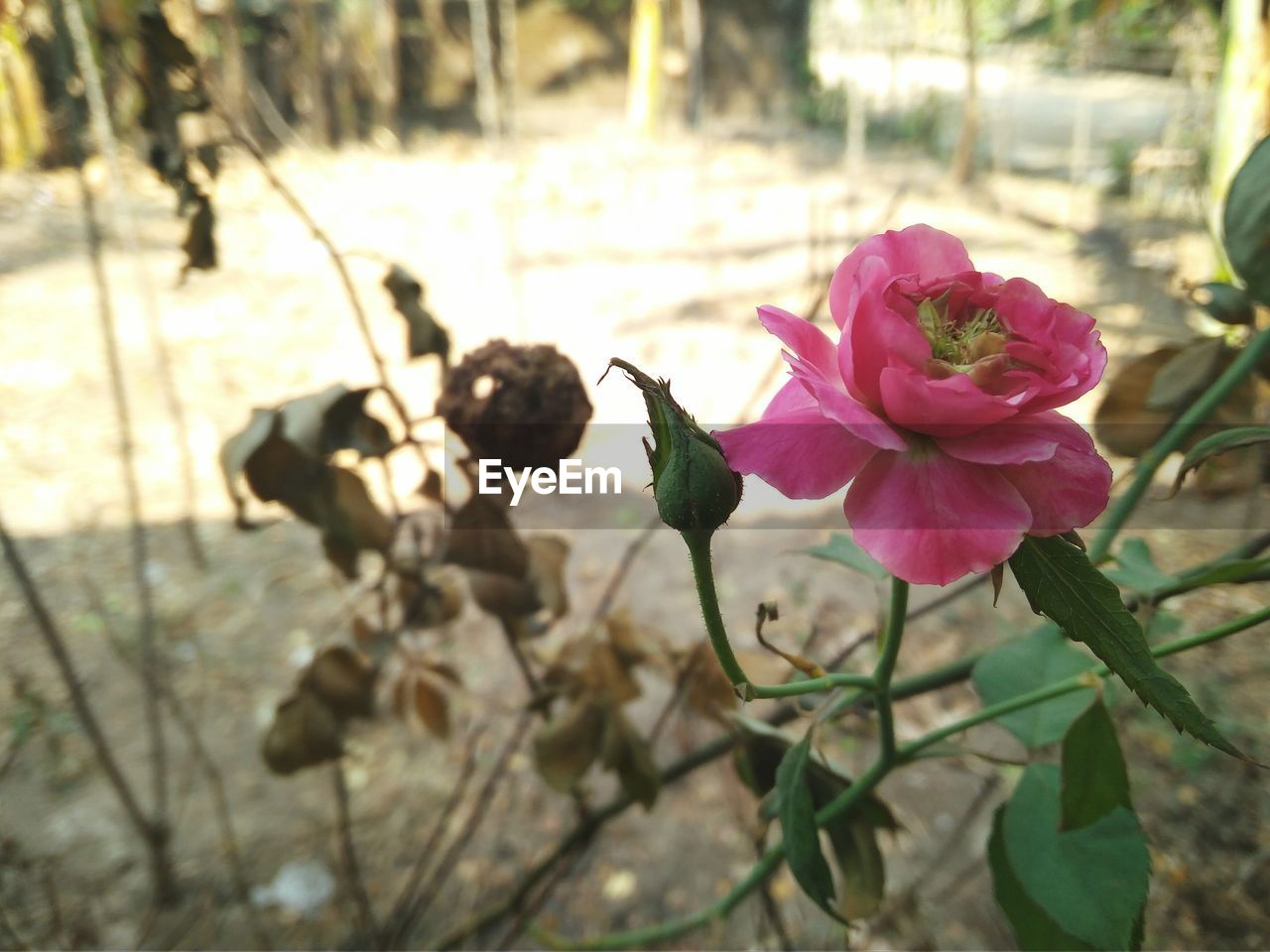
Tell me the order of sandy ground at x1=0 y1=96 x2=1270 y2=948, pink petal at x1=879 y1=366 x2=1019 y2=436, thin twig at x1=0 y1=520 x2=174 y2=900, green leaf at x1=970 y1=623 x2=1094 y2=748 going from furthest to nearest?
sandy ground at x1=0 y1=96 x2=1270 y2=948
thin twig at x1=0 y1=520 x2=174 y2=900
green leaf at x1=970 y1=623 x2=1094 y2=748
pink petal at x1=879 y1=366 x2=1019 y2=436

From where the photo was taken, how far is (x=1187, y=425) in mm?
475

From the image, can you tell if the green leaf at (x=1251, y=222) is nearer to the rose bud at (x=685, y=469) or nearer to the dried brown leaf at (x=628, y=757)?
the rose bud at (x=685, y=469)

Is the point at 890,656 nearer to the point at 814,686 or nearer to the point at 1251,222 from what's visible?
the point at 814,686

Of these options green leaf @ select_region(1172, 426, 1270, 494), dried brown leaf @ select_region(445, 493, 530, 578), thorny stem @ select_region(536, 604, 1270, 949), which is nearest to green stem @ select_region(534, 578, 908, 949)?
thorny stem @ select_region(536, 604, 1270, 949)

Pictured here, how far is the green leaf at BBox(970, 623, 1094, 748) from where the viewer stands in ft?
1.59

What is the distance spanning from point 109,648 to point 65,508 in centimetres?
49

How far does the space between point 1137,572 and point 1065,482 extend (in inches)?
9.1

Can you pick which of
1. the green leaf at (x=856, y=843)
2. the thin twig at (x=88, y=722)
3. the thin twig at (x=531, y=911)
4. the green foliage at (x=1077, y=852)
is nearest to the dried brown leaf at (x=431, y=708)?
the thin twig at (x=531, y=911)

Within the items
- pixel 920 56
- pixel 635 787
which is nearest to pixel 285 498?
pixel 635 787

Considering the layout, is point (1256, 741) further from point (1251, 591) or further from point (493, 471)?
point (493, 471)

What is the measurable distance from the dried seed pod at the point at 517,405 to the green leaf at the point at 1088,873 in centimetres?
31

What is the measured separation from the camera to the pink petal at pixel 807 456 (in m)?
0.28

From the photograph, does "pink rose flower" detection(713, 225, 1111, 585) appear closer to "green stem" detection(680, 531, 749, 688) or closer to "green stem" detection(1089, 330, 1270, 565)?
"green stem" detection(680, 531, 749, 688)

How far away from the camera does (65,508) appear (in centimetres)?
172
